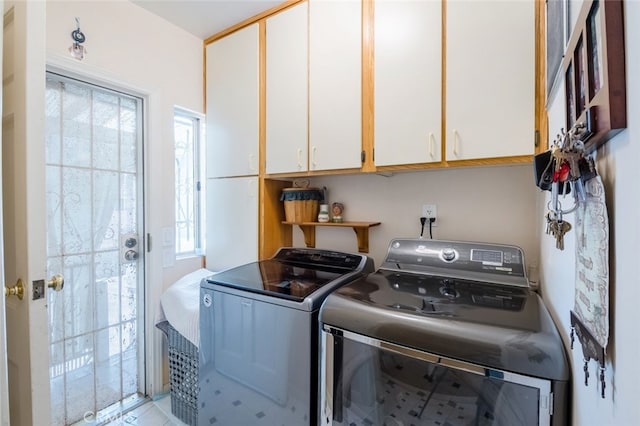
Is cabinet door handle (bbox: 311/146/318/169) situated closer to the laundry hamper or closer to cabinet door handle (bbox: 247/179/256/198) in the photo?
cabinet door handle (bbox: 247/179/256/198)

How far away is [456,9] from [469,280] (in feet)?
4.16

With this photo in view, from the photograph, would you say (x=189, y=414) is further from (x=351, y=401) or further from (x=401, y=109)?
(x=401, y=109)

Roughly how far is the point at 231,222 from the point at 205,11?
1.42 metres

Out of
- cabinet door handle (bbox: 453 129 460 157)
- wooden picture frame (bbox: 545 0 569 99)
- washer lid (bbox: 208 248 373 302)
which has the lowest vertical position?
washer lid (bbox: 208 248 373 302)

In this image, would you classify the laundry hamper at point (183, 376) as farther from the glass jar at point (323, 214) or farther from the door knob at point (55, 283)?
the glass jar at point (323, 214)

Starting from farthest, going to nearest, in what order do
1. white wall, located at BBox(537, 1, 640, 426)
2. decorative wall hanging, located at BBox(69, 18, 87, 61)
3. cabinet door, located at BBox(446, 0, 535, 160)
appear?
decorative wall hanging, located at BBox(69, 18, 87, 61), cabinet door, located at BBox(446, 0, 535, 160), white wall, located at BBox(537, 1, 640, 426)

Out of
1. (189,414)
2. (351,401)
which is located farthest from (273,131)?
(189,414)

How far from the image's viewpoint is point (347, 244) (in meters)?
2.06

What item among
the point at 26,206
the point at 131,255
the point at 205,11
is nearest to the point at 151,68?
the point at 205,11

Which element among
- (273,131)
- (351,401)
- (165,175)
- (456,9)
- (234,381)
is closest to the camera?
(351,401)

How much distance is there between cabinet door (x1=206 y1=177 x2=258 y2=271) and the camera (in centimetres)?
207

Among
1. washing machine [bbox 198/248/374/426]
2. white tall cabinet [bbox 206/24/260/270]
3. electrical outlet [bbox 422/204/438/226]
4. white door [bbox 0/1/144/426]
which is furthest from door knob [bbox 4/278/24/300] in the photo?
electrical outlet [bbox 422/204/438/226]

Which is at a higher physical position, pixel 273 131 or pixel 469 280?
pixel 273 131

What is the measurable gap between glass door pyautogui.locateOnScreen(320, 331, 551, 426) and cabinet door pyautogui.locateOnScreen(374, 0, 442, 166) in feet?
3.00
